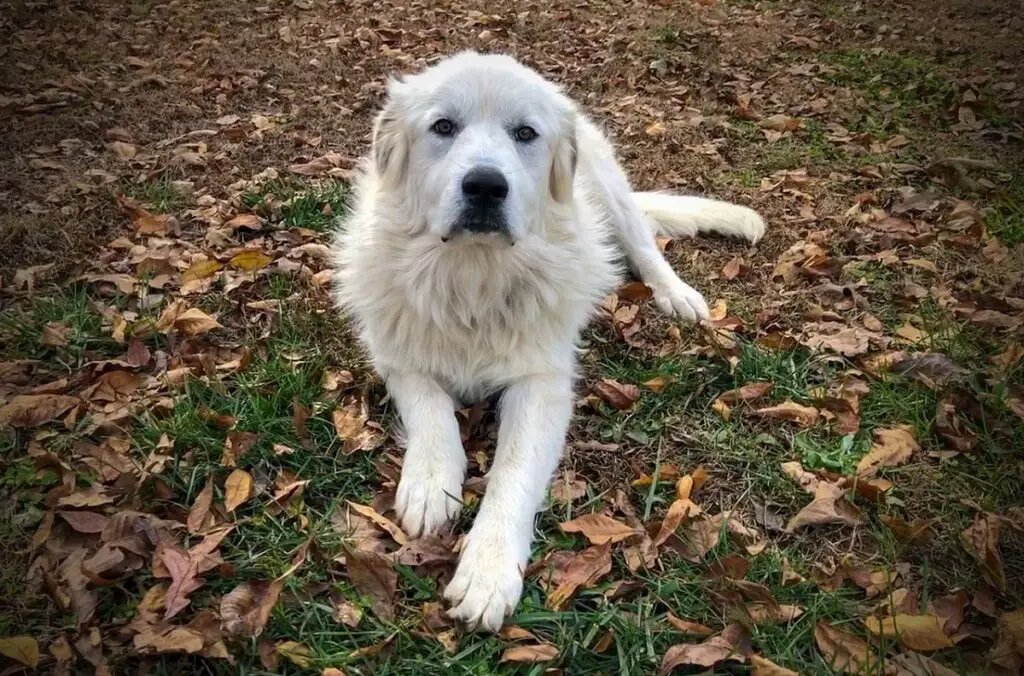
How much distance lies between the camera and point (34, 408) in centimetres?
252

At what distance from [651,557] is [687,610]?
19cm

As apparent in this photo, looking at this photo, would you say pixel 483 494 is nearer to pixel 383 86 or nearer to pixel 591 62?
pixel 383 86

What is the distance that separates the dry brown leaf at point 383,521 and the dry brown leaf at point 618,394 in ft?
3.29

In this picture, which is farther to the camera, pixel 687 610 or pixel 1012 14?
pixel 1012 14

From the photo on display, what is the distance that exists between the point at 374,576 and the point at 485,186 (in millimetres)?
1297

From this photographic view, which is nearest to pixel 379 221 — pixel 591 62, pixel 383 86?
pixel 383 86

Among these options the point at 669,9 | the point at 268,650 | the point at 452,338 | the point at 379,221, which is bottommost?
the point at 268,650

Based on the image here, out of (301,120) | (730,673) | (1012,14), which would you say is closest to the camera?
(730,673)

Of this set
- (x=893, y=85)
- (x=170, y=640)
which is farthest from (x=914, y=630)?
(x=893, y=85)

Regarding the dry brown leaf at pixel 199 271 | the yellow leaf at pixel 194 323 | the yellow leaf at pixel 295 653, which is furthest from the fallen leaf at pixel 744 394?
the dry brown leaf at pixel 199 271

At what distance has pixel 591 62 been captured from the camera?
647cm

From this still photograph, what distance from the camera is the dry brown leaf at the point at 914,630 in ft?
5.90

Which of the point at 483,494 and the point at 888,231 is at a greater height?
the point at 888,231

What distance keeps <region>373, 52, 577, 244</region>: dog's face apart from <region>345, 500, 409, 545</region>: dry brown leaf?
3.18 feet
